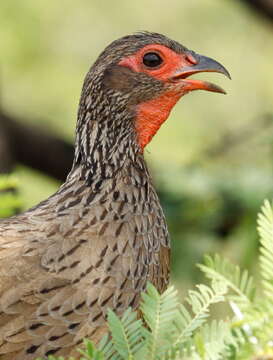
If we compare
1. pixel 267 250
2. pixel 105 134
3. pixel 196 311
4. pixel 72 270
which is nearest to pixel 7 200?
pixel 72 270

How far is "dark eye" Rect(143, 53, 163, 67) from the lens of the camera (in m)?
4.84

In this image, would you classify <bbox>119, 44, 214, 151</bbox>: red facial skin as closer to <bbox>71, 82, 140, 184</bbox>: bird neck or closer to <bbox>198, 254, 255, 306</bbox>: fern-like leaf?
<bbox>71, 82, 140, 184</bbox>: bird neck

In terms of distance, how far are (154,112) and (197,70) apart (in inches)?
12.0

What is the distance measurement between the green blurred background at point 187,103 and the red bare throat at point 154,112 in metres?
2.40

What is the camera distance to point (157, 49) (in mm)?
4820

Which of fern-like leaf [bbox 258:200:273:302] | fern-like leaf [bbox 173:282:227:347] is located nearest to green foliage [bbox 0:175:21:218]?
fern-like leaf [bbox 173:282:227:347]

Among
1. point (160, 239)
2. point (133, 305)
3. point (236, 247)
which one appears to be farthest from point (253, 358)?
point (236, 247)

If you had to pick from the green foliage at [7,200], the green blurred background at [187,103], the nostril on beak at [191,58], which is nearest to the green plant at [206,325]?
the green foliage at [7,200]

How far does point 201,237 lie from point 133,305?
12.5ft

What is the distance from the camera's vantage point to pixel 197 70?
4.79 m

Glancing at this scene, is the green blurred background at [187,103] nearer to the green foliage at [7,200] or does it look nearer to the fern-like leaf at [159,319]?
the green foliage at [7,200]

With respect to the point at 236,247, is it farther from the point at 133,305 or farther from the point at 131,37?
the point at 133,305

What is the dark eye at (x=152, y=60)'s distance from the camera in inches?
190

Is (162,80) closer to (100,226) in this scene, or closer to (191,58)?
(191,58)
